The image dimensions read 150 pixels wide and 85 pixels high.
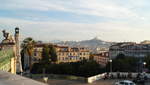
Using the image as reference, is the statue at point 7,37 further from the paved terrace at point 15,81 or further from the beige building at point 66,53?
the beige building at point 66,53

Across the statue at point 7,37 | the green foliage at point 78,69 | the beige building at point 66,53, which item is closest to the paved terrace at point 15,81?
the statue at point 7,37

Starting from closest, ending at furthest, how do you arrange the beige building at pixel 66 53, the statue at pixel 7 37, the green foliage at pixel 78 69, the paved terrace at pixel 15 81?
the paved terrace at pixel 15 81 → the statue at pixel 7 37 → the green foliage at pixel 78 69 → the beige building at pixel 66 53

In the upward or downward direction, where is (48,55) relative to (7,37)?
downward

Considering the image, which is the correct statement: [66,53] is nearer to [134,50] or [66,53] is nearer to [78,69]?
[134,50]

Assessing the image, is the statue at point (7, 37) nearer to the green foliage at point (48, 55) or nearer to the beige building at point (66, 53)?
the green foliage at point (48, 55)

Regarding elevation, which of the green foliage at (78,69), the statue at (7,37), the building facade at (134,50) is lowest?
the green foliage at (78,69)

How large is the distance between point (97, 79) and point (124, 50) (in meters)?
68.5

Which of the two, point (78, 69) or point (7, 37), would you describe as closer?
point (7, 37)

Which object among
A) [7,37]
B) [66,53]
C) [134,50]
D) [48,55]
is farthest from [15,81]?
[134,50]

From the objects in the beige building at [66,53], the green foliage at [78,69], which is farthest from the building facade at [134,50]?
the green foliage at [78,69]

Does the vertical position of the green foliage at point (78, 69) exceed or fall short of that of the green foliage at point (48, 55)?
it falls short

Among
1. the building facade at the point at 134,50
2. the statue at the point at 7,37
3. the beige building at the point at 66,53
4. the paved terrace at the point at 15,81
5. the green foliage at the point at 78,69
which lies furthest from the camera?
the building facade at the point at 134,50

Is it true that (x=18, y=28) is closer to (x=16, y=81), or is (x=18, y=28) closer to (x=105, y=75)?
(x=105, y=75)

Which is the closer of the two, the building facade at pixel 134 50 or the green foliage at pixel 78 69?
the green foliage at pixel 78 69
